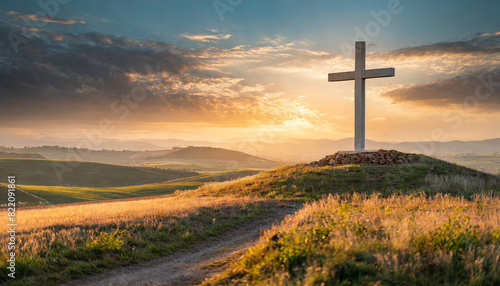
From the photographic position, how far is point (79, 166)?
87.8 meters

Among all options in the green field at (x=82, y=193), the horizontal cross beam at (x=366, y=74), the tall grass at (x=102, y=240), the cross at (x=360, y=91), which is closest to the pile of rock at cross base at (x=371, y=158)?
the cross at (x=360, y=91)

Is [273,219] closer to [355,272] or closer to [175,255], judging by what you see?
[175,255]

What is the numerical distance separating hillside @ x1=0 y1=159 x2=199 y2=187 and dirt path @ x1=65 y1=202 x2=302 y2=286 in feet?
223

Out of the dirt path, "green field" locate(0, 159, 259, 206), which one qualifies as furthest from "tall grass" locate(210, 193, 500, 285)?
"green field" locate(0, 159, 259, 206)

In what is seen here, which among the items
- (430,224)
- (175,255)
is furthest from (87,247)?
(430,224)

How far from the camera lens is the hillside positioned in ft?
223

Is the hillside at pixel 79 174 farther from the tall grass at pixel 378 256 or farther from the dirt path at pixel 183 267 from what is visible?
the tall grass at pixel 378 256

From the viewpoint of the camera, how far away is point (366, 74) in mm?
26062

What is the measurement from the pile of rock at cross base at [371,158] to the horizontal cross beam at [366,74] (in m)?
6.16

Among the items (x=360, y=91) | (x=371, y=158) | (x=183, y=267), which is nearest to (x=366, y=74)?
(x=360, y=91)

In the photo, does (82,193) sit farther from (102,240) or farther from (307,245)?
(307,245)

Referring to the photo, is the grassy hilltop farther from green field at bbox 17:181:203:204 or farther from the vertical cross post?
green field at bbox 17:181:203:204

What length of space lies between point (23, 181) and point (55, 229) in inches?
2598

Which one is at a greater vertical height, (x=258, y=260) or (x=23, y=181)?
(x=258, y=260)
